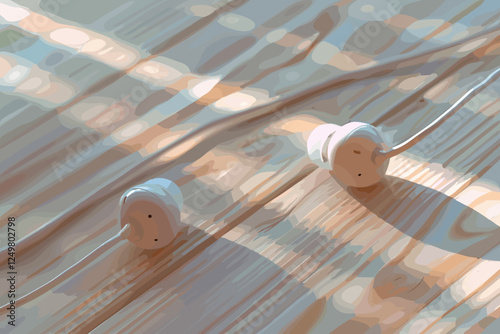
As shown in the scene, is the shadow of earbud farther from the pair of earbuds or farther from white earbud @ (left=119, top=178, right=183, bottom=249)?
white earbud @ (left=119, top=178, right=183, bottom=249)

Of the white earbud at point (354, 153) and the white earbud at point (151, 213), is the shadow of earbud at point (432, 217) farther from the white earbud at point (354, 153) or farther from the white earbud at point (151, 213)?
the white earbud at point (151, 213)

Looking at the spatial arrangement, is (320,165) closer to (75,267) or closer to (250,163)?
(250,163)

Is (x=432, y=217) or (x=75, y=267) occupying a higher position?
(x=75, y=267)

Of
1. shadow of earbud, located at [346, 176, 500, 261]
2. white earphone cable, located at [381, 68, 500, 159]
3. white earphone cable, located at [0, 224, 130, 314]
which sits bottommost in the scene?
shadow of earbud, located at [346, 176, 500, 261]

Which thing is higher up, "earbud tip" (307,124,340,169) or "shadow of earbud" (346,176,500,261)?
"earbud tip" (307,124,340,169)

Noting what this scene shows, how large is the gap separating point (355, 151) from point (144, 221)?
0.20 metres

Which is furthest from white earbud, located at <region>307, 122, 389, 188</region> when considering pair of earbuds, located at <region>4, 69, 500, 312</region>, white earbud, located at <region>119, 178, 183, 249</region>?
white earbud, located at <region>119, 178, 183, 249</region>

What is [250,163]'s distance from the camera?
29.5 inches

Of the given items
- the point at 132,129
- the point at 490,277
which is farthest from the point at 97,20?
the point at 490,277

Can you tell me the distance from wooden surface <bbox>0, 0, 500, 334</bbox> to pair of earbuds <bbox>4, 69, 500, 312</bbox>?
0.02 m

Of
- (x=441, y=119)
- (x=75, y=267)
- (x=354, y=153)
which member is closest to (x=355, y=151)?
(x=354, y=153)

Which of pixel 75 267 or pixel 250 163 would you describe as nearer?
pixel 75 267

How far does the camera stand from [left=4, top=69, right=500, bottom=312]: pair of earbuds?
644 millimetres

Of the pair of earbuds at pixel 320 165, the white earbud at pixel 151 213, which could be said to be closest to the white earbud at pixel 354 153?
the pair of earbuds at pixel 320 165
